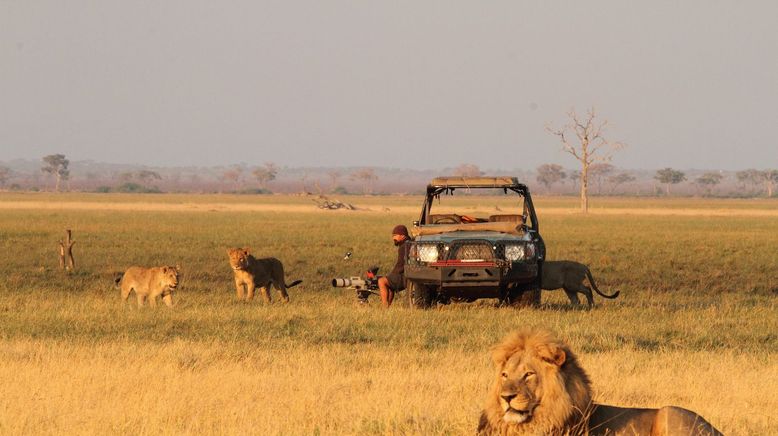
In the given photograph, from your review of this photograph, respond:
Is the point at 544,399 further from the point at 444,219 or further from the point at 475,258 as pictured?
the point at 444,219

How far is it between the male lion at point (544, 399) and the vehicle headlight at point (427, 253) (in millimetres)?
8918

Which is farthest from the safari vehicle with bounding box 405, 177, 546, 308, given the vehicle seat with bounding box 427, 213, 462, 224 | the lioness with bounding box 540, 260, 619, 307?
the lioness with bounding box 540, 260, 619, 307

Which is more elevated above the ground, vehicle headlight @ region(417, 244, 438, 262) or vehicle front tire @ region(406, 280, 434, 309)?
vehicle headlight @ region(417, 244, 438, 262)

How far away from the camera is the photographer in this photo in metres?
16.0

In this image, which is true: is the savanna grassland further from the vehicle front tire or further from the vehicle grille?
the vehicle grille

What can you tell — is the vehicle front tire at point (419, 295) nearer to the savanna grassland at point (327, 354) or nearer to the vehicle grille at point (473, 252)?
the savanna grassland at point (327, 354)

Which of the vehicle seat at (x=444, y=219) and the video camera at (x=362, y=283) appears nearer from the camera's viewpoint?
the vehicle seat at (x=444, y=219)

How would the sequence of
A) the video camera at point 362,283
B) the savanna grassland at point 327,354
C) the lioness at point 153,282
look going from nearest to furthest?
the savanna grassland at point 327,354 → the lioness at point 153,282 → the video camera at point 362,283

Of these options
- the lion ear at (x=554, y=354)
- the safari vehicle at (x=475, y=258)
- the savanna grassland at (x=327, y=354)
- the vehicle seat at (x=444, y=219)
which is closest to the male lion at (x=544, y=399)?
the lion ear at (x=554, y=354)

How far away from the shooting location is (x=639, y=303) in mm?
18188

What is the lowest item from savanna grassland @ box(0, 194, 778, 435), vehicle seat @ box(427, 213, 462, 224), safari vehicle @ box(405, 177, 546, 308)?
savanna grassland @ box(0, 194, 778, 435)

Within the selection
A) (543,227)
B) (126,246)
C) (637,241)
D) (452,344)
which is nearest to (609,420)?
(452,344)

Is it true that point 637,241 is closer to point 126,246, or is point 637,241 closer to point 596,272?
point 596,272

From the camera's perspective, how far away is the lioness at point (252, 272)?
54.4 ft
